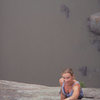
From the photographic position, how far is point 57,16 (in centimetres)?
893

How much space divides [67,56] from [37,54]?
107cm

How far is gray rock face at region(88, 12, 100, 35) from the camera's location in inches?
343

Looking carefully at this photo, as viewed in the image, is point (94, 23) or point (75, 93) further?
point (94, 23)

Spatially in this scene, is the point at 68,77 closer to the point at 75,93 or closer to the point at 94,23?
the point at 75,93

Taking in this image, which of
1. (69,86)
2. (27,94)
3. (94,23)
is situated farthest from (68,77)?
(94,23)

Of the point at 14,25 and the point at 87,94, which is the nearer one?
the point at 87,94

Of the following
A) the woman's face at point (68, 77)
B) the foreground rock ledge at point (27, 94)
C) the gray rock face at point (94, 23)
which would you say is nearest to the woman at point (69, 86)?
the woman's face at point (68, 77)

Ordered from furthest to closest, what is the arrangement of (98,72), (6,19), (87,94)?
(98,72), (6,19), (87,94)

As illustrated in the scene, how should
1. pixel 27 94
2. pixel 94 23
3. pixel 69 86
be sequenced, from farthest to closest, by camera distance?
pixel 94 23
pixel 27 94
pixel 69 86

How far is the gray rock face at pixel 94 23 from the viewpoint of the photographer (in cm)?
872

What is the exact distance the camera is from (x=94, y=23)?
881 centimetres

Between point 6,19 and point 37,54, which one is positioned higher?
point 6,19

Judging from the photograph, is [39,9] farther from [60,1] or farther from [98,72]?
[98,72]

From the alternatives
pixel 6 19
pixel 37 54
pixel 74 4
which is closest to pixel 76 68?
pixel 37 54
